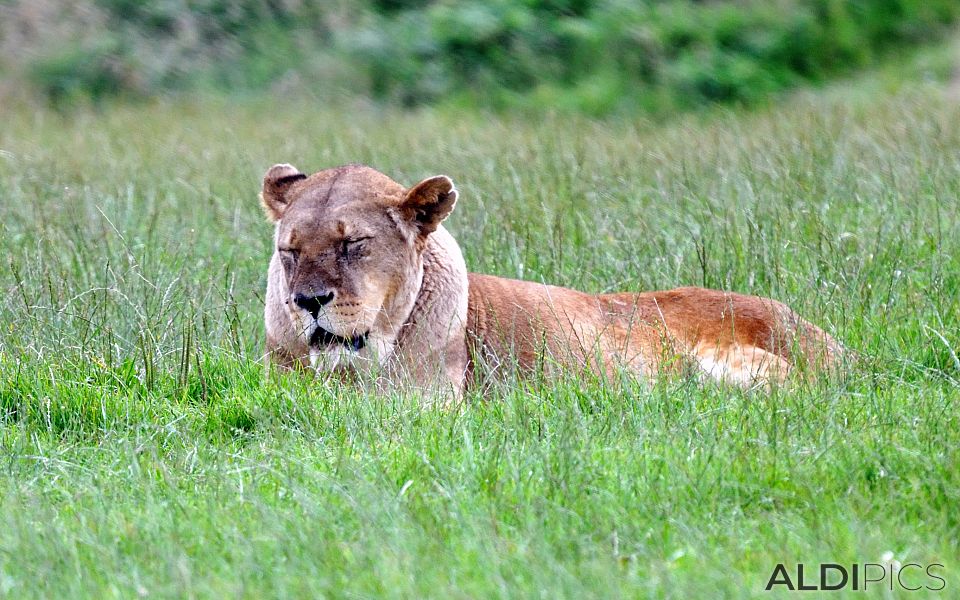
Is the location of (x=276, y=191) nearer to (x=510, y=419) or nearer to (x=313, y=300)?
(x=313, y=300)

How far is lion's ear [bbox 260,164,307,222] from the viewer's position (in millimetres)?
6352

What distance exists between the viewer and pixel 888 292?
6574 millimetres

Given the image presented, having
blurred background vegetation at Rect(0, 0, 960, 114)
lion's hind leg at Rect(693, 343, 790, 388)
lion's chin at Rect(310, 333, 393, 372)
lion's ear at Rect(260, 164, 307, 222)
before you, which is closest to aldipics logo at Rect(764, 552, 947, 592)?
lion's hind leg at Rect(693, 343, 790, 388)

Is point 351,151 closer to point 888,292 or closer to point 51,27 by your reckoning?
point 888,292

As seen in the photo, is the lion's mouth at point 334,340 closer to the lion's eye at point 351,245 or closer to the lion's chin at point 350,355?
the lion's chin at point 350,355

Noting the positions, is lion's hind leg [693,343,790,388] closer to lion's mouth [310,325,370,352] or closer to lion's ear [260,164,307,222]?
lion's mouth [310,325,370,352]

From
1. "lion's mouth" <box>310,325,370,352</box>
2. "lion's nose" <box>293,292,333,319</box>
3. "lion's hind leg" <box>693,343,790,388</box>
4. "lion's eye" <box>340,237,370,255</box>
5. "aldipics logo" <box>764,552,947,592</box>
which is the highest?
"lion's eye" <box>340,237,370,255</box>

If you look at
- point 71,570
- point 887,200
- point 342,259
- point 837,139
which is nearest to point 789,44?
point 837,139

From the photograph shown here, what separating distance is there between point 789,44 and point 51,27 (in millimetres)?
9454

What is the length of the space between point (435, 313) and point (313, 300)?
2.31 feet

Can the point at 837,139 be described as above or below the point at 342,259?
below

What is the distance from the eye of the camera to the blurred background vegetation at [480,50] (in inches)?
617

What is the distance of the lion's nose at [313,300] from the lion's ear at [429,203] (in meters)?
0.63

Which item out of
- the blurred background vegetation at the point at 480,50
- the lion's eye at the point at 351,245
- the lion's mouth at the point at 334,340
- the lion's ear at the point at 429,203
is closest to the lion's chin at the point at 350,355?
the lion's mouth at the point at 334,340
